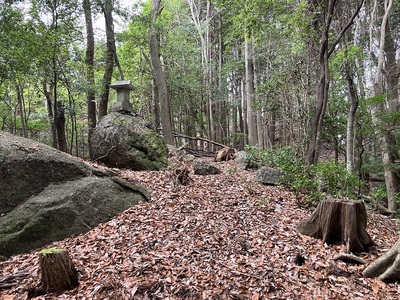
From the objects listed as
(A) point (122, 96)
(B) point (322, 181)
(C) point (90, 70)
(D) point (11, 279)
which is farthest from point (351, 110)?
(C) point (90, 70)

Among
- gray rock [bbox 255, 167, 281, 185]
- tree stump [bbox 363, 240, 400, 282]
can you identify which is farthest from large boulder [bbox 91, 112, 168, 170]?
tree stump [bbox 363, 240, 400, 282]

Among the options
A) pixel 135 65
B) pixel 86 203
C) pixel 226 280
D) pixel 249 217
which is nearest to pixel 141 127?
pixel 86 203

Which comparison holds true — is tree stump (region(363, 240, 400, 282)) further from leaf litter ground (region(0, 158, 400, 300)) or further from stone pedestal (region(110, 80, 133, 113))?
stone pedestal (region(110, 80, 133, 113))

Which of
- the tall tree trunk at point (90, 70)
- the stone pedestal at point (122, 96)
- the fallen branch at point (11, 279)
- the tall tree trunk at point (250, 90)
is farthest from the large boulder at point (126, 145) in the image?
the tall tree trunk at point (250, 90)

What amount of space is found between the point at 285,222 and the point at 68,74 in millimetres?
7849

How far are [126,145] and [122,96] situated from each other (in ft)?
5.86

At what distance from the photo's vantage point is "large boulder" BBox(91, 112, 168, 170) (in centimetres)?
625

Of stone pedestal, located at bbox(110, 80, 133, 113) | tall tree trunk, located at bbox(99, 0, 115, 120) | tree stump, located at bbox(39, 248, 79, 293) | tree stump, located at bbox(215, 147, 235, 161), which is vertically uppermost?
tall tree trunk, located at bbox(99, 0, 115, 120)

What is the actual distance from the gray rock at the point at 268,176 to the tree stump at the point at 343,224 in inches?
100

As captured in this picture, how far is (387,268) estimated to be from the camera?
267 cm

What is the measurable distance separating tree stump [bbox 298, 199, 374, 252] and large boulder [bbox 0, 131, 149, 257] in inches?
120

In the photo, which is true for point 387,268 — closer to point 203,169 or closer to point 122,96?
point 203,169

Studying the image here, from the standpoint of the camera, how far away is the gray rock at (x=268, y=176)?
6.18 meters

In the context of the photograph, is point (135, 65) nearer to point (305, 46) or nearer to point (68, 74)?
point (68, 74)
